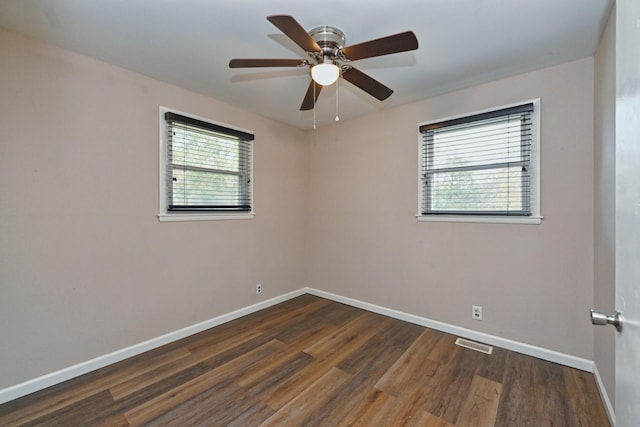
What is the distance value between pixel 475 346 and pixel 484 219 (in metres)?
1.18

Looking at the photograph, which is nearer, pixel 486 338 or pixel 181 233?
pixel 486 338

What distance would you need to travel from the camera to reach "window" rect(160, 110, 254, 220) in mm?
2639

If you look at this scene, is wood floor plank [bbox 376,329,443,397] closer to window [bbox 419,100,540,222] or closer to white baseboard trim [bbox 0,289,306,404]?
window [bbox 419,100,540,222]

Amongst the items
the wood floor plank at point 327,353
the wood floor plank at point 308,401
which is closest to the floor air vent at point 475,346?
the wood floor plank at point 327,353

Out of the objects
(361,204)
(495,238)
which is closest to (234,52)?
(361,204)

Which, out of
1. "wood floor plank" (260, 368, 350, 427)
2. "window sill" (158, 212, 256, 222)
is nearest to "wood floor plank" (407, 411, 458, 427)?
"wood floor plank" (260, 368, 350, 427)

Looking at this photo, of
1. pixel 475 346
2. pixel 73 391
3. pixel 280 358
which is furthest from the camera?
pixel 475 346

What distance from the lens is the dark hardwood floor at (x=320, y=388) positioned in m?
1.71

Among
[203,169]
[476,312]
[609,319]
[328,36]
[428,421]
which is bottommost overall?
[428,421]

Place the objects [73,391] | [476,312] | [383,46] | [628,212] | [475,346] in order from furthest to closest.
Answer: [476,312]
[475,346]
[73,391]
[383,46]
[628,212]

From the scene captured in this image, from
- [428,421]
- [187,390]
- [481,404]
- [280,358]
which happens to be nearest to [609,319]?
[428,421]

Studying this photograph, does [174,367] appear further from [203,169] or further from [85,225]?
[203,169]

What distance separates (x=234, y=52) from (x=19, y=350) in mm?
2613

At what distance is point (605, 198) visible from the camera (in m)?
1.81
